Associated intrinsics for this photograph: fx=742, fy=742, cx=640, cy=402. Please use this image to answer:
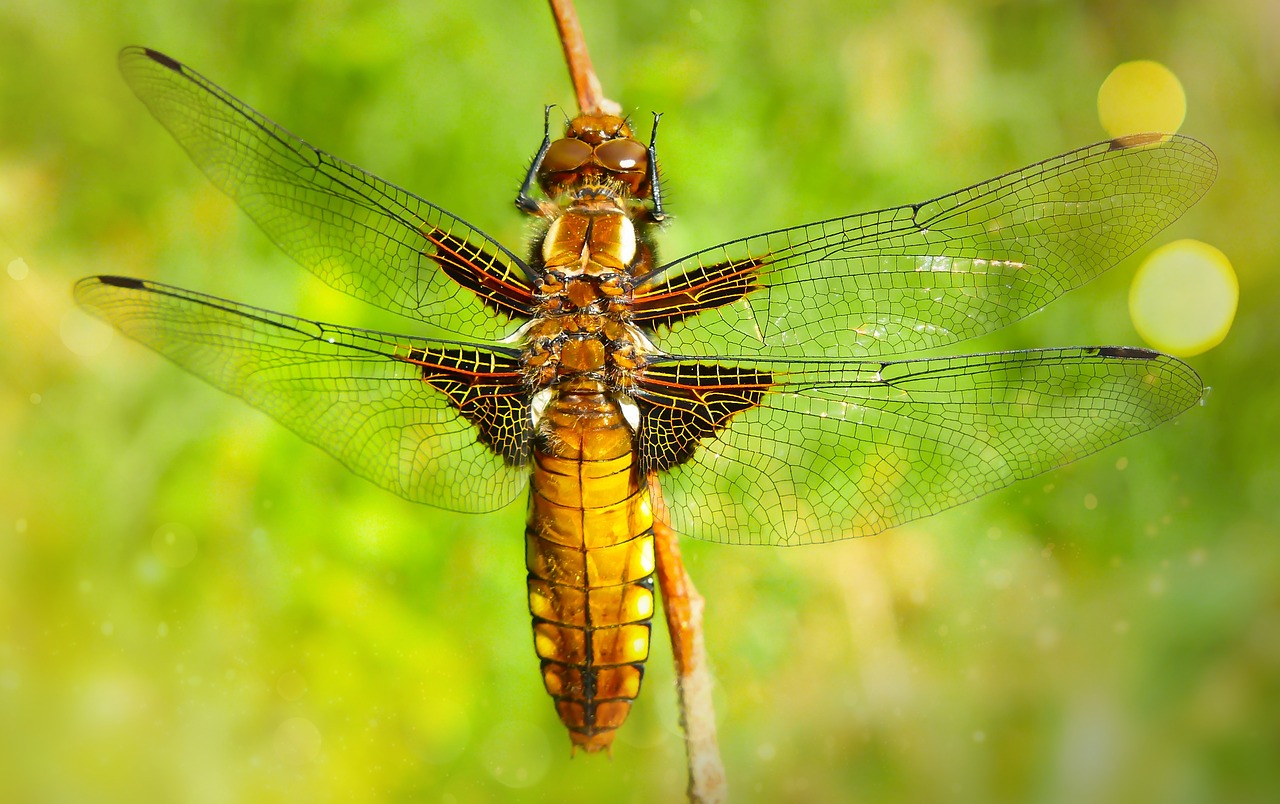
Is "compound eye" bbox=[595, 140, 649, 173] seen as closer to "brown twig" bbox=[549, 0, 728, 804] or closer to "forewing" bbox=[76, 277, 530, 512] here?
"brown twig" bbox=[549, 0, 728, 804]

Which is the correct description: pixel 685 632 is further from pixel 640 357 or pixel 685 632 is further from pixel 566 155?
pixel 566 155

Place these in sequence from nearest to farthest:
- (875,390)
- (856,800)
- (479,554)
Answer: (875,390), (479,554), (856,800)

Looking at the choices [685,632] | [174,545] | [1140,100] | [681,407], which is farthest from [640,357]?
[1140,100]

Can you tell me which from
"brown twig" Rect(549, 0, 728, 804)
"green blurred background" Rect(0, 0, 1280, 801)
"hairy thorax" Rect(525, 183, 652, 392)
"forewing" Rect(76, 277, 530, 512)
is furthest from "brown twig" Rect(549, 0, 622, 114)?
"green blurred background" Rect(0, 0, 1280, 801)

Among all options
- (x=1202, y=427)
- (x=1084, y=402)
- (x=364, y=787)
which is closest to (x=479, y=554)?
(x=364, y=787)

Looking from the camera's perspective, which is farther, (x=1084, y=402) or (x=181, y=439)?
(x=181, y=439)

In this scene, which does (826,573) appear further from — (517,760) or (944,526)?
(517,760)

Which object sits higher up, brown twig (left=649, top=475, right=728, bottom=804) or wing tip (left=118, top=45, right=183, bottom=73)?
wing tip (left=118, top=45, right=183, bottom=73)
